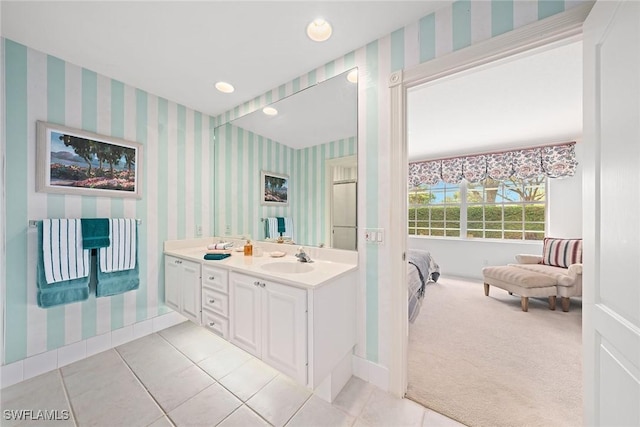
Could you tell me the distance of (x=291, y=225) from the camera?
2.28 metres

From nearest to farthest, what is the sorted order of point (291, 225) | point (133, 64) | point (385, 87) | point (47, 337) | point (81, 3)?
1. point (81, 3)
2. point (385, 87)
3. point (47, 337)
4. point (133, 64)
5. point (291, 225)

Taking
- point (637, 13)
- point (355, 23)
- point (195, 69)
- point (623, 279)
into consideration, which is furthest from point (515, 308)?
point (195, 69)

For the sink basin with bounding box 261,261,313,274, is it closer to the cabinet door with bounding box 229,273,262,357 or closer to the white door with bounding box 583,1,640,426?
the cabinet door with bounding box 229,273,262,357

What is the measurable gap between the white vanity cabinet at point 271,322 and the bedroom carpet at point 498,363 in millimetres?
870

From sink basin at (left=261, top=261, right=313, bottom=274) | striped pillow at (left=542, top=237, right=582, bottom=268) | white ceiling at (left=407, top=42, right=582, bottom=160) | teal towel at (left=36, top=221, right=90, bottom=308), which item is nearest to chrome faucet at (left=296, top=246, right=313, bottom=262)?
sink basin at (left=261, top=261, right=313, bottom=274)

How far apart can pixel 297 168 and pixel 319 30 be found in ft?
3.45

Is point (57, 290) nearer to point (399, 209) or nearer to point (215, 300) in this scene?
point (215, 300)

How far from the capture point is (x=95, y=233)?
191cm

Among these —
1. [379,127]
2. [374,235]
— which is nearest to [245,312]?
[374,235]

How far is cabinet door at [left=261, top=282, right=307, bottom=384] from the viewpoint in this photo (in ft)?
4.48

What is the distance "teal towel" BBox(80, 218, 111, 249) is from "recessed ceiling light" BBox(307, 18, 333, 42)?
2.19 metres

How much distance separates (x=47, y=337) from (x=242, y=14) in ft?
8.84

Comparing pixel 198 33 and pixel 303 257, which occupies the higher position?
pixel 198 33

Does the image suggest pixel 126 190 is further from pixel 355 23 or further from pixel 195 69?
pixel 355 23
